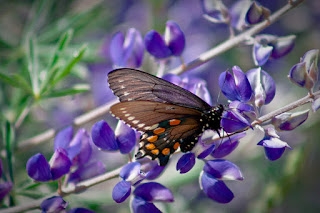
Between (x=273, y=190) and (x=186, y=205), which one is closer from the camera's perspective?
(x=273, y=190)

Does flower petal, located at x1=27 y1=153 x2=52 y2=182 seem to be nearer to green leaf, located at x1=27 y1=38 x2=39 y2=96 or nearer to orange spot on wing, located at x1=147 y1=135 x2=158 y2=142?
orange spot on wing, located at x1=147 y1=135 x2=158 y2=142

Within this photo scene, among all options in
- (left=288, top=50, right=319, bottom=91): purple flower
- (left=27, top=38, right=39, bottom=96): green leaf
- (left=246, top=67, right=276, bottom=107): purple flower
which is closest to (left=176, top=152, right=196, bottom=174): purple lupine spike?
(left=246, top=67, right=276, bottom=107): purple flower

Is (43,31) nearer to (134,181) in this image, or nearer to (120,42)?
(120,42)

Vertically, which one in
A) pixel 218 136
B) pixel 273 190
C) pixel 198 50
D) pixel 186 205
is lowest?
pixel 186 205

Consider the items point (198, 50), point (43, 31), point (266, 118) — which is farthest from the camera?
point (198, 50)

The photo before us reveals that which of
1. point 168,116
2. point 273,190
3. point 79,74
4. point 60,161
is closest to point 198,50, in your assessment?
point 79,74

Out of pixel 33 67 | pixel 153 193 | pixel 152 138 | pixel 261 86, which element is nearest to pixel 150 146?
pixel 152 138

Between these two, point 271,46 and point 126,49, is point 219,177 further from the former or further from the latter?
point 126,49

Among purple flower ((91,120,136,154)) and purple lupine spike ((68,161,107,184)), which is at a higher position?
purple flower ((91,120,136,154))
